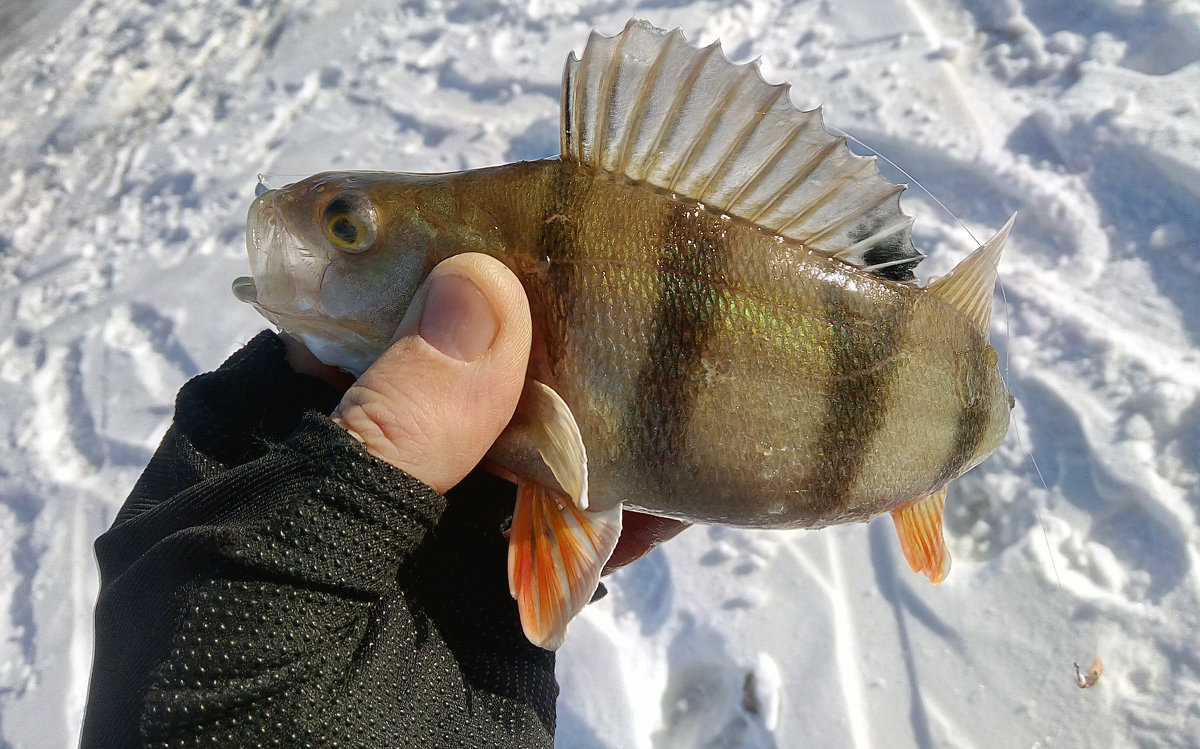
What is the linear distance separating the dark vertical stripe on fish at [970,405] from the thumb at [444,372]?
41.7 inches

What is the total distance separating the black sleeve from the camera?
1446 mm

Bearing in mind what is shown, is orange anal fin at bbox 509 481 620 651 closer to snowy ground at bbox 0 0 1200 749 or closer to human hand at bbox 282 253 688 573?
human hand at bbox 282 253 688 573

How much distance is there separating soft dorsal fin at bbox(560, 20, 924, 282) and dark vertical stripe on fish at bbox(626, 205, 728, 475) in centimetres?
14

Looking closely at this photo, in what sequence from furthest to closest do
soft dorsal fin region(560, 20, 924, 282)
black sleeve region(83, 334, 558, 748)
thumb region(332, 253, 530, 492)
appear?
soft dorsal fin region(560, 20, 924, 282)
thumb region(332, 253, 530, 492)
black sleeve region(83, 334, 558, 748)

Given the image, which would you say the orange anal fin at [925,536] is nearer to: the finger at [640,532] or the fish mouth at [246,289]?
the finger at [640,532]

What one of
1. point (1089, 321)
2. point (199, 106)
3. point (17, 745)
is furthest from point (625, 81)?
point (199, 106)

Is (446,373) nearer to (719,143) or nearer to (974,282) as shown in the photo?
(719,143)

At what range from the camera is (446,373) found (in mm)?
1575

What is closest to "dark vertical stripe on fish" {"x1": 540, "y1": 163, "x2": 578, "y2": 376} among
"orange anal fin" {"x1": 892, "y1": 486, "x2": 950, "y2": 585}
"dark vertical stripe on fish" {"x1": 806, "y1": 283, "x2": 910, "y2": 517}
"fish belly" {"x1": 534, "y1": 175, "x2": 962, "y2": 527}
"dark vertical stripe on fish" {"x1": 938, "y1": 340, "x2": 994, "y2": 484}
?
"fish belly" {"x1": 534, "y1": 175, "x2": 962, "y2": 527}

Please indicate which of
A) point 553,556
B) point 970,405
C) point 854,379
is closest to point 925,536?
point 970,405

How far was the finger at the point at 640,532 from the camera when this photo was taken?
2.31 m

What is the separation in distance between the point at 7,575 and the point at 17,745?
82 centimetres

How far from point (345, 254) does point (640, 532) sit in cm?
119

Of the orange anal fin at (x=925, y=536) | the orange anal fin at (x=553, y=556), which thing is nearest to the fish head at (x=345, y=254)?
the orange anal fin at (x=553, y=556)
